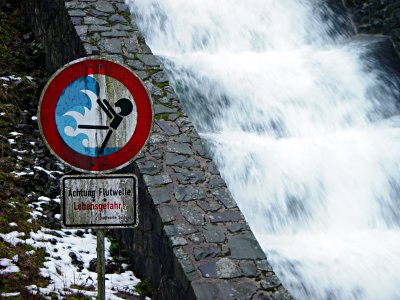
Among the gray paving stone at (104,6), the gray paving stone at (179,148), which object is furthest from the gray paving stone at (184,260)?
the gray paving stone at (104,6)

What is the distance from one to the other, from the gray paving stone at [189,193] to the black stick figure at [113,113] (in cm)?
243

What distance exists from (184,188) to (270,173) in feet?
5.96

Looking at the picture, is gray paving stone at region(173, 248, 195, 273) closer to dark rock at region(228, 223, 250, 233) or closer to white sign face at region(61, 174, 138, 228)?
dark rock at region(228, 223, 250, 233)

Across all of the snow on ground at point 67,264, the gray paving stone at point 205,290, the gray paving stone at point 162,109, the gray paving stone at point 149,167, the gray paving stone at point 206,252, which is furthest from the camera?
the gray paving stone at point 162,109

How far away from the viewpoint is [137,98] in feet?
10.0

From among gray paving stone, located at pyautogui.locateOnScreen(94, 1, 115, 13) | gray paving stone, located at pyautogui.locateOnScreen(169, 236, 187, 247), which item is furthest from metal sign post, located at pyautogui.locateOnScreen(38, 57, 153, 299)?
gray paving stone, located at pyautogui.locateOnScreen(94, 1, 115, 13)

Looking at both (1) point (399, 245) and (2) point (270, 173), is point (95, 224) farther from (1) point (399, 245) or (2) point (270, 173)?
(1) point (399, 245)

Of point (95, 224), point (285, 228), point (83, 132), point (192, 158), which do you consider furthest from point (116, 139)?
point (285, 228)

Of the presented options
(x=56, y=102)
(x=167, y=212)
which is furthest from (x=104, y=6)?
(x=56, y=102)

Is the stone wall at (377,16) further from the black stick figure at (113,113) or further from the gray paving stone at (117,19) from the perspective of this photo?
the black stick figure at (113,113)

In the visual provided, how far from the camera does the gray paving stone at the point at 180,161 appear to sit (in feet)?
18.9

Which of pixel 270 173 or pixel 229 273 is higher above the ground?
pixel 229 273

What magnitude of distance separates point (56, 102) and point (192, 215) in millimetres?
2527

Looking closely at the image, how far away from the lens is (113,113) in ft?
9.89
